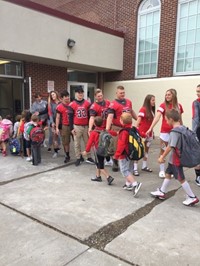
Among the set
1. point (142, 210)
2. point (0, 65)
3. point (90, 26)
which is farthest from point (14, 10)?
point (142, 210)

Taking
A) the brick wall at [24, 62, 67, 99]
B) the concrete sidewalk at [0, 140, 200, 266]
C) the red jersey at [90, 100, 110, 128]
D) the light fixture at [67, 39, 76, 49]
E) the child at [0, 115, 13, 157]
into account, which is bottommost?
the concrete sidewalk at [0, 140, 200, 266]

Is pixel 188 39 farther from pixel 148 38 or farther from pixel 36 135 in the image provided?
pixel 36 135

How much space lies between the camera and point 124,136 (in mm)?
4137

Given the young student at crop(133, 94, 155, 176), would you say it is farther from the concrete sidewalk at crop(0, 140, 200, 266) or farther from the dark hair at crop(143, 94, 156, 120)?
the concrete sidewalk at crop(0, 140, 200, 266)

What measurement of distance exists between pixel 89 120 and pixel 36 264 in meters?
3.63

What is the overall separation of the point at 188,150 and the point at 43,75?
25.6 feet

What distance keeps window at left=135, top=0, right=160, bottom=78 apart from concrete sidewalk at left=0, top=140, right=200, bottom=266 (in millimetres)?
6944

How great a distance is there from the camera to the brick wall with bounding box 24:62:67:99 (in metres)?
9.84

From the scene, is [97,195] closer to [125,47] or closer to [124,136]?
[124,136]

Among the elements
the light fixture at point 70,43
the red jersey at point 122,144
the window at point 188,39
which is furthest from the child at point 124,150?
the window at point 188,39

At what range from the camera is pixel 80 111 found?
19.5ft

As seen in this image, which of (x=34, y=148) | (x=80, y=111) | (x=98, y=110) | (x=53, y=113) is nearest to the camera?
(x=98, y=110)

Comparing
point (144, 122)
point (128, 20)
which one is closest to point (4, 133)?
point (144, 122)

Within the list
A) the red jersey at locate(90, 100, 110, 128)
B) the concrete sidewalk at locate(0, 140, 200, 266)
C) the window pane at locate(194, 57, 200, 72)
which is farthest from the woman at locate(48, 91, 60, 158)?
the window pane at locate(194, 57, 200, 72)
